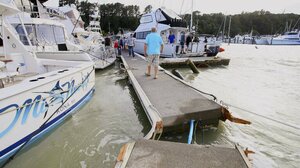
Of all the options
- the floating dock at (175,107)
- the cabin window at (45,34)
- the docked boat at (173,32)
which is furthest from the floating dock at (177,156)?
the docked boat at (173,32)

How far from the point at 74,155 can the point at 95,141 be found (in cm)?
52

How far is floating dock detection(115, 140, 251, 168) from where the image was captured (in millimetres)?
2070

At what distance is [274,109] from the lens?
539 cm

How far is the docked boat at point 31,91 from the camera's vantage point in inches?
104

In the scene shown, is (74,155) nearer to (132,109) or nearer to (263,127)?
(132,109)

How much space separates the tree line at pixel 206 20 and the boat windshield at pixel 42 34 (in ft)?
123

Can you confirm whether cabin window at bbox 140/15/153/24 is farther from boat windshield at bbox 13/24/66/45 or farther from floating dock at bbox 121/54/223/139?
floating dock at bbox 121/54/223/139

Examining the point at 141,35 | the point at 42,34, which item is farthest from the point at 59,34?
the point at 141,35

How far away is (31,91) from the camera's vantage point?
290 centimetres

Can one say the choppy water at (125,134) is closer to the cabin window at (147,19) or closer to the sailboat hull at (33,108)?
the sailboat hull at (33,108)

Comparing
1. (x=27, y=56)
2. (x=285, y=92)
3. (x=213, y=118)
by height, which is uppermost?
A: (x=27, y=56)

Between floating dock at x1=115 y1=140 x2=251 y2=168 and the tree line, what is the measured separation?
4210cm

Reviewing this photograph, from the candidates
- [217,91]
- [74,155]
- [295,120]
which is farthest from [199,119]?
[217,91]

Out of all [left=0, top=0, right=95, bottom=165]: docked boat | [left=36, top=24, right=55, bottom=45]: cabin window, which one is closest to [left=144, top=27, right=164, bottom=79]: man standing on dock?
[left=0, top=0, right=95, bottom=165]: docked boat
